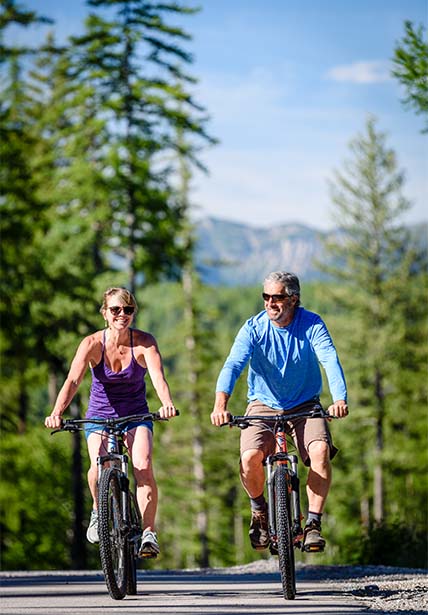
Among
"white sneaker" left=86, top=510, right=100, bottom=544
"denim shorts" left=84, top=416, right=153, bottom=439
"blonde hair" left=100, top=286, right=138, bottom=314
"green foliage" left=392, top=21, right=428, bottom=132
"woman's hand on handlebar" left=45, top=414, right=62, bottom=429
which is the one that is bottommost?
"white sneaker" left=86, top=510, right=100, bottom=544

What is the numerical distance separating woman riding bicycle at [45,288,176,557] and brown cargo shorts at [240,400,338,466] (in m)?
0.72

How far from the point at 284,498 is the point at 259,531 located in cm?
68

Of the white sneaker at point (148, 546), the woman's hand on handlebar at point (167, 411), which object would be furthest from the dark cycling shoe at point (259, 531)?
the woman's hand on handlebar at point (167, 411)

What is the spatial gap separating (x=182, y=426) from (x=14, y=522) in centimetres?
943

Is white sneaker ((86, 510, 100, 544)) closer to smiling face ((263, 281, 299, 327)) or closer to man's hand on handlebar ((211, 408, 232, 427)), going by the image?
man's hand on handlebar ((211, 408, 232, 427))

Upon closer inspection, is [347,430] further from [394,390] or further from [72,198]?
[72,198]

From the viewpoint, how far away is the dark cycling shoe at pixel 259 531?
8273 millimetres

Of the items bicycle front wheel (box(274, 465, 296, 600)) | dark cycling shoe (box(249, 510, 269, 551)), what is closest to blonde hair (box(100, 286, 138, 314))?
bicycle front wheel (box(274, 465, 296, 600))

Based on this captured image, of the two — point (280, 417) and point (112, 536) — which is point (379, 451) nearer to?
point (280, 417)

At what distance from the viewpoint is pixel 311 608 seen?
7.35 metres

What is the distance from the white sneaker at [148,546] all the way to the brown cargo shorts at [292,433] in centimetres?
97

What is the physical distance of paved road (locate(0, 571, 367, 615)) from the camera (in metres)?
7.36

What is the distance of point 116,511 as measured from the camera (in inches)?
309

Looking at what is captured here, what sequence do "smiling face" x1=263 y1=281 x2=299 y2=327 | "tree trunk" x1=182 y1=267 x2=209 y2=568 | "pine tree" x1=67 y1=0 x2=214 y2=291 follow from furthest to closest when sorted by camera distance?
"tree trunk" x1=182 y1=267 x2=209 y2=568 → "pine tree" x1=67 y1=0 x2=214 y2=291 → "smiling face" x1=263 y1=281 x2=299 y2=327
